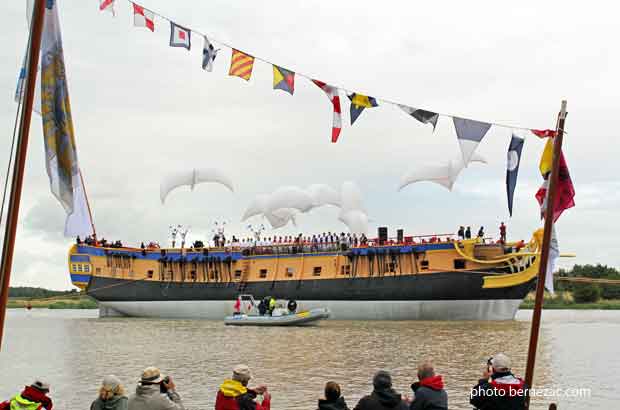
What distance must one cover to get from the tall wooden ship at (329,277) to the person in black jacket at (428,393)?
3297 centimetres

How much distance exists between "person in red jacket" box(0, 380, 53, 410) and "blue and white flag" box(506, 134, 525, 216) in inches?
264

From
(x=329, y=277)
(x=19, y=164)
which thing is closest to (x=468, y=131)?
(x=19, y=164)

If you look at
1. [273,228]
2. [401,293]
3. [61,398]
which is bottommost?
[61,398]

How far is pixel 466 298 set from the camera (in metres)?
39.7

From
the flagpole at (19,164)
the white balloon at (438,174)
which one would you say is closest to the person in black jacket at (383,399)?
the flagpole at (19,164)

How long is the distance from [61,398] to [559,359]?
12609mm

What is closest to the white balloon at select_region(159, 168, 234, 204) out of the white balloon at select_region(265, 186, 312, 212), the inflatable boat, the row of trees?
the white balloon at select_region(265, 186, 312, 212)

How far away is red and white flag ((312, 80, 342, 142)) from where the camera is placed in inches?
603

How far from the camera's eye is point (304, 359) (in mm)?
19859

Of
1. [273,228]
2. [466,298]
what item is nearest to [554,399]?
[466,298]

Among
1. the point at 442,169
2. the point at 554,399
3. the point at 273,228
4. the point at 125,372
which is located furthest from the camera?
the point at 273,228

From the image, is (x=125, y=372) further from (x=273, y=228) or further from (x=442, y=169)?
(x=273, y=228)

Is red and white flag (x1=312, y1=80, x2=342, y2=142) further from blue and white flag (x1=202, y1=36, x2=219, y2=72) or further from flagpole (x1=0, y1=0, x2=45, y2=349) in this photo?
flagpole (x1=0, y1=0, x2=45, y2=349)

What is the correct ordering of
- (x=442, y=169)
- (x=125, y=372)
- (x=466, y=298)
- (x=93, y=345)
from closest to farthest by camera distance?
(x=125, y=372) < (x=93, y=345) < (x=466, y=298) < (x=442, y=169)
